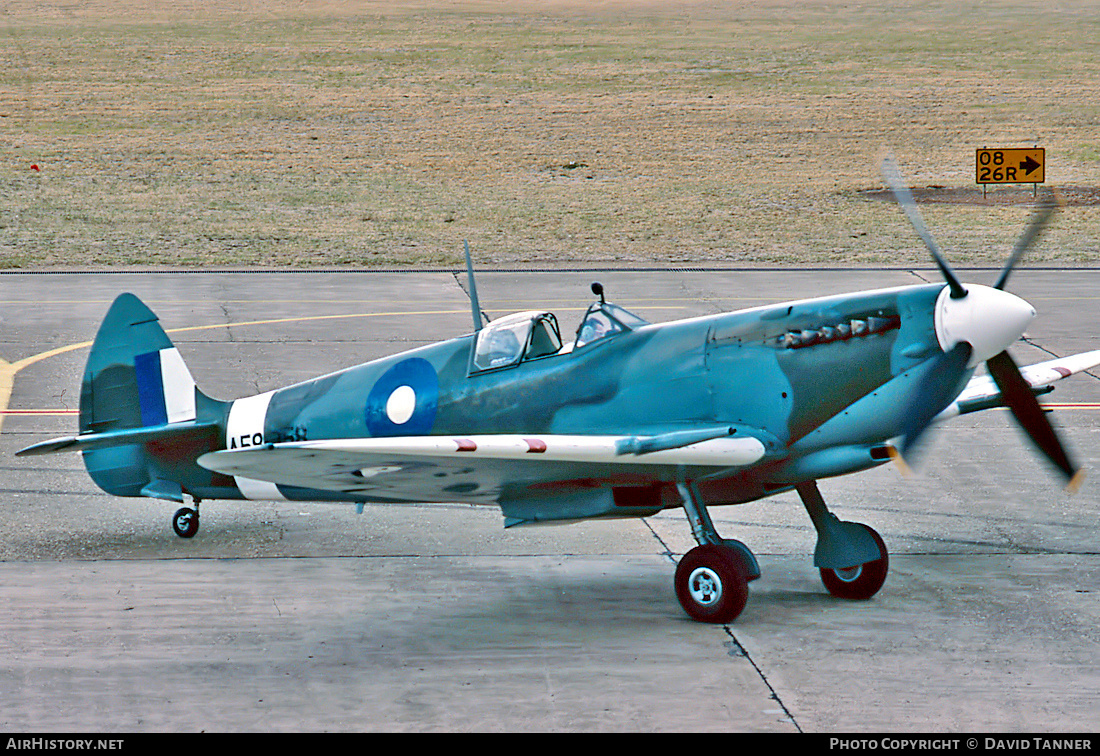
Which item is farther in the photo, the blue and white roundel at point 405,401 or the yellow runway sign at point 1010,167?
the yellow runway sign at point 1010,167

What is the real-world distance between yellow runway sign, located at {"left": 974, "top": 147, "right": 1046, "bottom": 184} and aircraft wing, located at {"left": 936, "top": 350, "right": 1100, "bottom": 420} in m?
26.5

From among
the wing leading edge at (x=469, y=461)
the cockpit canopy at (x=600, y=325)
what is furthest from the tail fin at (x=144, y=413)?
the cockpit canopy at (x=600, y=325)

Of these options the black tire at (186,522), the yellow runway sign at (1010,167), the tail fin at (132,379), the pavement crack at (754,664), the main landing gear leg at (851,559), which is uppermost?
the yellow runway sign at (1010,167)

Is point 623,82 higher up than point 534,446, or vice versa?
point 623,82

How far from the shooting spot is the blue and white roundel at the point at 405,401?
1085 centimetres

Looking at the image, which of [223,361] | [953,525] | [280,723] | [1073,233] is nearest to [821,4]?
[1073,233]

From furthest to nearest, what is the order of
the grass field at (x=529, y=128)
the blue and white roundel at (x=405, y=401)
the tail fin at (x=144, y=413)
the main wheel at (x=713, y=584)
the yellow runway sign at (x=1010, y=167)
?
the yellow runway sign at (x=1010, y=167)
the grass field at (x=529, y=128)
the tail fin at (x=144, y=413)
the blue and white roundel at (x=405, y=401)
the main wheel at (x=713, y=584)

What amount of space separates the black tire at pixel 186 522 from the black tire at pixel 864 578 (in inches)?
203

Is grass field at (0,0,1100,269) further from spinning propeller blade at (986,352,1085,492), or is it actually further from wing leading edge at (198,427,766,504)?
wing leading edge at (198,427,766,504)

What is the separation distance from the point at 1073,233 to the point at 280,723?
96.3ft

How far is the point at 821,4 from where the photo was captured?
279 ft

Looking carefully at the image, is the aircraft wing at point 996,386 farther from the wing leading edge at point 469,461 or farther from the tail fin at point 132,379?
the tail fin at point 132,379

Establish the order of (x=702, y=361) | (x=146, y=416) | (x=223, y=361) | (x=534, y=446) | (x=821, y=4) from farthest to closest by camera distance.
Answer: (x=821, y=4)
(x=223, y=361)
(x=146, y=416)
(x=702, y=361)
(x=534, y=446)

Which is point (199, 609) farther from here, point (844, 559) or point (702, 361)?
point (844, 559)
